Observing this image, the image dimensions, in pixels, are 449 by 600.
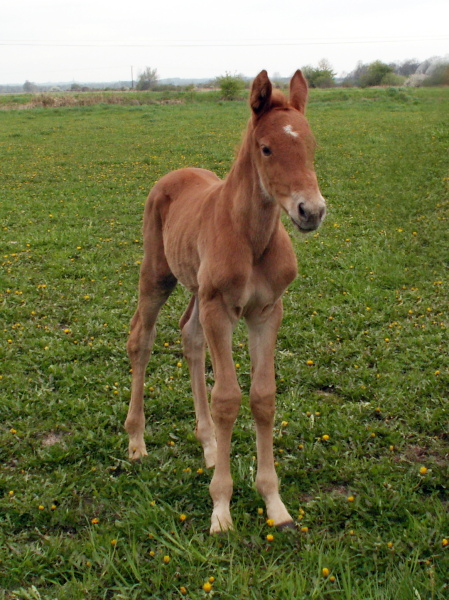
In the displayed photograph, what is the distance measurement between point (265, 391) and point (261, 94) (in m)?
1.56

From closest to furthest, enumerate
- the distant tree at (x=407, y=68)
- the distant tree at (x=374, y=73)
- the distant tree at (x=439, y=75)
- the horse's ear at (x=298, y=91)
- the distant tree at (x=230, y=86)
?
the distant tree at (x=439, y=75) < the distant tree at (x=407, y=68) < the distant tree at (x=374, y=73) < the horse's ear at (x=298, y=91) < the distant tree at (x=230, y=86)

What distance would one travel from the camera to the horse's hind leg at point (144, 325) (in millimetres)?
3859

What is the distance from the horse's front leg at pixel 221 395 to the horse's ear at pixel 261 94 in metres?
0.97

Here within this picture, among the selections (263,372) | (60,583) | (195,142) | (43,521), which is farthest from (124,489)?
(195,142)

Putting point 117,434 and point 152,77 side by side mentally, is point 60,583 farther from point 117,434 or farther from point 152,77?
point 152,77

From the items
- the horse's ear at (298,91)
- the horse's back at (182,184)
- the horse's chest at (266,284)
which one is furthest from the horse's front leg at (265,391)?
the horse's back at (182,184)

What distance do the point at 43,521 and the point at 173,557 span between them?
85 cm

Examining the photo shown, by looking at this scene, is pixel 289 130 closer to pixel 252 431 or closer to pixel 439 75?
pixel 439 75

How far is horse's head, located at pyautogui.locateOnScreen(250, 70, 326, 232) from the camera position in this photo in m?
2.47

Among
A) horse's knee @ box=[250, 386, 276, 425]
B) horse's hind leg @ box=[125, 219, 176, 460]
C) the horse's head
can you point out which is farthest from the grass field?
horse's knee @ box=[250, 386, 276, 425]

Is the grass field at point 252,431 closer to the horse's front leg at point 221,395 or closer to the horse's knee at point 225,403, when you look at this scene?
the horse's front leg at point 221,395

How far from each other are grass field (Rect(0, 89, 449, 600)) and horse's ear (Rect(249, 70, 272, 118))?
67cm

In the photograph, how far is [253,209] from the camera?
2.96 m

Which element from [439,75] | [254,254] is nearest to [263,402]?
[254,254]
